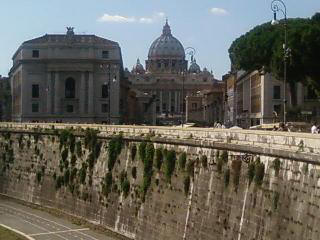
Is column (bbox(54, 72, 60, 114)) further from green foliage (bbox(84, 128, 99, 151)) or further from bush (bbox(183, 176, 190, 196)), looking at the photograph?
bush (bbox(183, 176, 190, 196))

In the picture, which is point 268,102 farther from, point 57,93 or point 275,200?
point 275,200

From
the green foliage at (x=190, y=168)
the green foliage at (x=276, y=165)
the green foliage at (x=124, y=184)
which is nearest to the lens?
the green foliage at (x=276, y=165)

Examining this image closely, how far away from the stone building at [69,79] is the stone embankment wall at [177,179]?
51562 mm

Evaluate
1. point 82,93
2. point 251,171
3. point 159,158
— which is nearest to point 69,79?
point 82,93

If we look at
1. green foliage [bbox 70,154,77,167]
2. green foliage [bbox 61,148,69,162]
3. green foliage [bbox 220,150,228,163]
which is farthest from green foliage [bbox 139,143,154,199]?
green foliage [bbox 61,148,69,162]

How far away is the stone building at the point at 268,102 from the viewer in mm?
76081

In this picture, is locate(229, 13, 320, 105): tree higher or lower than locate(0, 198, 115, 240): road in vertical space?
higher

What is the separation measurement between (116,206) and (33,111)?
77.6 metres

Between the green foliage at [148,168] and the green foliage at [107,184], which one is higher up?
the green foliage at [148,168]

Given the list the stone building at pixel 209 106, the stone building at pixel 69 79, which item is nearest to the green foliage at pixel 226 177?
the stone building at pixel 209 106

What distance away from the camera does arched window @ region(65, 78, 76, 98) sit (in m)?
123

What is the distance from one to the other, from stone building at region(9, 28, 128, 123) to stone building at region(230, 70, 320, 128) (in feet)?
70.1

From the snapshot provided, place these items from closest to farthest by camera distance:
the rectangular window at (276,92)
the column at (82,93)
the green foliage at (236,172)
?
the green foliage at (236,172) → the rectangular window at (276,92) → the column at (82,93)

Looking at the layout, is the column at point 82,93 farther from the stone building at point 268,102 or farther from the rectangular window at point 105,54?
the stone building at point 268,102
